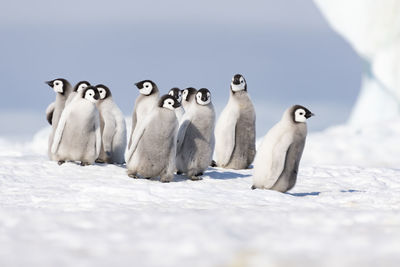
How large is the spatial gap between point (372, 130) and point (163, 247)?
45.3 ft

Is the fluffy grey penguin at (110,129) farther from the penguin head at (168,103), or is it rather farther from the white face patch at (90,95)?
the penguin head at (168,103)

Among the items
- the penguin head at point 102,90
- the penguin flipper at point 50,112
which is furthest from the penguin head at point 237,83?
the penguin flipper at point 50,112

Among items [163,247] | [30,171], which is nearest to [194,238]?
[163,247]

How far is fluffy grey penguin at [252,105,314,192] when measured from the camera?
18.8ft

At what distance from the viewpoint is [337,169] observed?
813 cm

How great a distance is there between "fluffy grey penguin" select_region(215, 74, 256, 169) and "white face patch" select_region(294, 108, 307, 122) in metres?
1.83

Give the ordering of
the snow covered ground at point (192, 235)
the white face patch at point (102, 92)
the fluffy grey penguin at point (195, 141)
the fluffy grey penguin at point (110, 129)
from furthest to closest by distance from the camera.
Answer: the white face patch at point (102, 92), the fluffy grey penguin at point (110, 129), the fluffy grey penguin at point (195, 141), the snow covered ground at point (192, 235)

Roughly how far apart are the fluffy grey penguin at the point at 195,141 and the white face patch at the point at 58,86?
1.97 m

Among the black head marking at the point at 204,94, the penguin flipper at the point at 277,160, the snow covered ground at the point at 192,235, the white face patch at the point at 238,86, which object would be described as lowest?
the snow covered ground at the point at 192,235

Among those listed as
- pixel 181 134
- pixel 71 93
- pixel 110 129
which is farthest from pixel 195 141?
pixel 71 93

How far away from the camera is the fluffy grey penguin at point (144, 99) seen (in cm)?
Result: 737

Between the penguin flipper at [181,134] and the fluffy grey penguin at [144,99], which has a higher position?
the fluffy grey penguin at [144,99]

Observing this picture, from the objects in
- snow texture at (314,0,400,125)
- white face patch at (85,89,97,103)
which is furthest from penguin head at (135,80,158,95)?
snow texture at (314,0,400,125)

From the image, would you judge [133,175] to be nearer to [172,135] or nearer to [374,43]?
[172,135]
